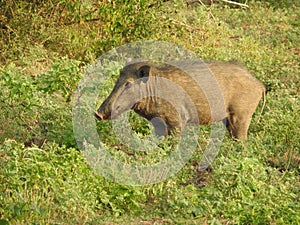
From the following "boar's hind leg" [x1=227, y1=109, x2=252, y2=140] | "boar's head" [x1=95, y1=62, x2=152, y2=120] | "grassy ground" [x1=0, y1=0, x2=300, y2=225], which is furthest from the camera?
"boar's hind leg" [x1=227, y1=109, x2=252, y2=140]

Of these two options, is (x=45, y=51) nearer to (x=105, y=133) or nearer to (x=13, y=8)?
(x=13, y=8)

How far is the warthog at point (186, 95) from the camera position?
8.51 m

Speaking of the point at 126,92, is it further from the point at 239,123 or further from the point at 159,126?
the point at 239,123

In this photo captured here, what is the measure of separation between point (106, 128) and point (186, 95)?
1.00m

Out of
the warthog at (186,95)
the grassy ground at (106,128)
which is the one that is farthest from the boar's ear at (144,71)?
the grassy ground at (106,128)

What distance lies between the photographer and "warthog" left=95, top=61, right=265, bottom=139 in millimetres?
8508

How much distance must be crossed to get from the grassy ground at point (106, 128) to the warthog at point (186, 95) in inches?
14.0

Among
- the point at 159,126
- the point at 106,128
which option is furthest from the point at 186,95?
the point at 106,128

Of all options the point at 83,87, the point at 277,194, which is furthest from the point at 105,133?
the point at 277,194

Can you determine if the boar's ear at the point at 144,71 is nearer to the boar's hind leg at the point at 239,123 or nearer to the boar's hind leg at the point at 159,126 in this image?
the boar's hind leg at the point at 159,126

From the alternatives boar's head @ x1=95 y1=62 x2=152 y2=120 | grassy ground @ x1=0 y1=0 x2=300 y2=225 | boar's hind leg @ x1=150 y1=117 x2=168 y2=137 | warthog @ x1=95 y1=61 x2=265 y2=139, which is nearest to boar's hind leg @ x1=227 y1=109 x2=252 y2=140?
warthog @ x1=95 y1=61 x2=265 y2=139

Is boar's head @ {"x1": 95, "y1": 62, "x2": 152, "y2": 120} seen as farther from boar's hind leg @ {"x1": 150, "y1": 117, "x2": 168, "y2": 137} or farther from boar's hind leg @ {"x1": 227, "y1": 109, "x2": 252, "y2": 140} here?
boar's hind leg @ {"x1": 227, "y1": 109, "x2": 252, "y2": 140}

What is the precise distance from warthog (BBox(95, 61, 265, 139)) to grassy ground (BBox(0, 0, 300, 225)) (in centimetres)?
36

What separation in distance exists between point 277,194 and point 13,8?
222 inches
